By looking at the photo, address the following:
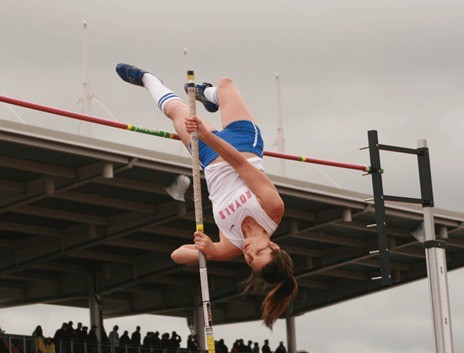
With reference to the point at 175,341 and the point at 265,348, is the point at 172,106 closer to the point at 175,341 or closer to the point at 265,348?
the point at 175,341

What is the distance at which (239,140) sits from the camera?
365 inches

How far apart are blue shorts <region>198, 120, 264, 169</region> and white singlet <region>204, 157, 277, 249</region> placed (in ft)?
0.29

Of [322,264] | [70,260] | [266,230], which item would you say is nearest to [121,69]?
[266,230]

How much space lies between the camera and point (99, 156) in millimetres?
21734

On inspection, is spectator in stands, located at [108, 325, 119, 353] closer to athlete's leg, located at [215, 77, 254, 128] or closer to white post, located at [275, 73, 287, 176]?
white post, located at [275, 73, 287, 176]

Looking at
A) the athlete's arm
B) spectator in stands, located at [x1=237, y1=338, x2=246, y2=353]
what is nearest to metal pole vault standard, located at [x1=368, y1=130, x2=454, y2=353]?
the athlete's arm

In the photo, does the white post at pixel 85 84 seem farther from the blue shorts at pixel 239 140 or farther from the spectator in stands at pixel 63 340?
the blue shorts at pixel 239 140

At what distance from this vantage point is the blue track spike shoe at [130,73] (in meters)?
10.3

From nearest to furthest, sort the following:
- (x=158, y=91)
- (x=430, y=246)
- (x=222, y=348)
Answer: (x=158, y=91)
(x=430, y=246)
(x=222, y=348)

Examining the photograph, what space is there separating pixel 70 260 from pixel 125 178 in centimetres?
625

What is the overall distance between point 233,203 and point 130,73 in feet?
6.28

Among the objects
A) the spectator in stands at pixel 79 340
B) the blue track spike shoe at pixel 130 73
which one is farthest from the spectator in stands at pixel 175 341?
the blue track spike shoe at pixel 130 73

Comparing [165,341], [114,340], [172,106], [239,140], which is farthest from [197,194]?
[165,341]

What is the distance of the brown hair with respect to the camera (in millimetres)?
8688
